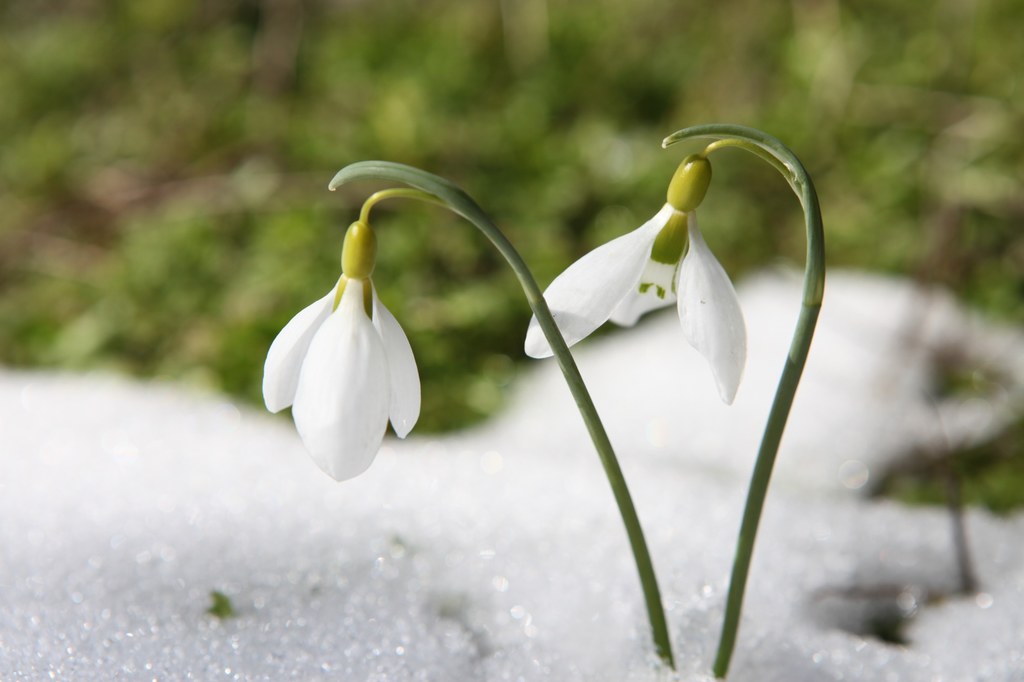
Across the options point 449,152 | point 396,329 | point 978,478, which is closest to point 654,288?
Answer: point 396,329

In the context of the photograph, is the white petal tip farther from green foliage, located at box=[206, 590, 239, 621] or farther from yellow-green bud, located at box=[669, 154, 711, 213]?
green foliage, located at box=[206, 590, 239, 621]

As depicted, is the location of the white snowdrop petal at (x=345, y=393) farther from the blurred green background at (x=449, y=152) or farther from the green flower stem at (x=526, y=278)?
the blurred green background at (x=449, y=152)

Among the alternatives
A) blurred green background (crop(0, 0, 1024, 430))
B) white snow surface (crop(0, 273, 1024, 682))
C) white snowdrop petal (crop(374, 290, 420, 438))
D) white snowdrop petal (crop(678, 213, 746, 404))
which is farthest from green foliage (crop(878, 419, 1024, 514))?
white snowdrop petal (crop(374, 290, 420, 438))

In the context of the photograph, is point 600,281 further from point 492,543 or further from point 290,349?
point 492,543

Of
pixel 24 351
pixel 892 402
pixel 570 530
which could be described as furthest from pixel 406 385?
pixel 24 351

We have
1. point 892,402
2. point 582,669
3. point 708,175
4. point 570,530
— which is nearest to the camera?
point 708,175

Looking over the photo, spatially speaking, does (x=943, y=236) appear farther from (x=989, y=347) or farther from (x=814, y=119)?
(x=814, y=119)

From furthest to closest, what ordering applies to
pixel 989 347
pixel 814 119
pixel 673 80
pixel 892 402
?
pixel 673 80, pixel 814 119, pixel 989 347, pixel 892 402
